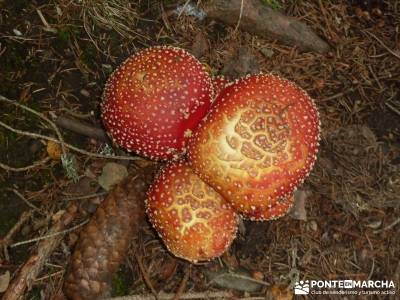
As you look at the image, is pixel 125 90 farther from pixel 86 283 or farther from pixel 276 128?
pixel 86 283

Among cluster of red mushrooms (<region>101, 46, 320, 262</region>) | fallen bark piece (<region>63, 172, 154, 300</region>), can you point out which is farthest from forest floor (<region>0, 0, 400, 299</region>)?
cluster of red mushrooms (<region>101, 46, 320, 262</region>)

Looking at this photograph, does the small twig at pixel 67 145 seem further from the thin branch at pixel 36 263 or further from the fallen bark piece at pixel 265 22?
the fallen bark piece at pixel 265 22

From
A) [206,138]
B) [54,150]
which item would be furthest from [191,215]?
[54,150]

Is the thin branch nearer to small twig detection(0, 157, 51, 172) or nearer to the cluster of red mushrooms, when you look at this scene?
small twig detection(0, 157, 51, 172)

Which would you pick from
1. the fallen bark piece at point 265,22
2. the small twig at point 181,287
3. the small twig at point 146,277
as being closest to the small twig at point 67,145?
the small twig at point 146,277

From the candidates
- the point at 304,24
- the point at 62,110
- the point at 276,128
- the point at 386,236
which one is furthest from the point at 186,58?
the point at 386,236

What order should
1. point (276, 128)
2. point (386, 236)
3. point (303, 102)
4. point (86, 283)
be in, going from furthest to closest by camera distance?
1. point (386, 236)
2. point (86, 283)
3. point (303, 102)
4. point (276, 128)
